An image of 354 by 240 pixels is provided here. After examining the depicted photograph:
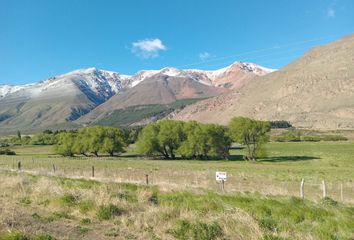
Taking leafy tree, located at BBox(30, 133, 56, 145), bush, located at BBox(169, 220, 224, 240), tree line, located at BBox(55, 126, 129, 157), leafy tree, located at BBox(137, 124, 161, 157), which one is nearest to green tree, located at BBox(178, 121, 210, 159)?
leafy tree, located at BBox(137, 124, 161, 157)

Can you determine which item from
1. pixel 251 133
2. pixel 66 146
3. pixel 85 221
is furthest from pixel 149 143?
pixel 85 221

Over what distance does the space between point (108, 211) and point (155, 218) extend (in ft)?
5.98

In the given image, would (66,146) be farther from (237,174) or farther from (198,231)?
(198,231)

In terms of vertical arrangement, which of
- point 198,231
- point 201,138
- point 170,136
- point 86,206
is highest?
point 170,136

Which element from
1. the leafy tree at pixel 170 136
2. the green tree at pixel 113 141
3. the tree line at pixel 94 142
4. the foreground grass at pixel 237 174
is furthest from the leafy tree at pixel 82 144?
the foreground grass at pixel 237 174

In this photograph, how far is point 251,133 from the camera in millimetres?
84312

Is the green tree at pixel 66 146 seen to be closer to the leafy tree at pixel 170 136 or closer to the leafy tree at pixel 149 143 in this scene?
the leafy tree at pixel 149 143

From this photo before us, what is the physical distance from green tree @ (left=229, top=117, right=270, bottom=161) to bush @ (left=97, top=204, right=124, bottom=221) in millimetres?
71026

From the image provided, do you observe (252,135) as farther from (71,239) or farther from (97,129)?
(71,239)

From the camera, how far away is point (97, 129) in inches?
4006

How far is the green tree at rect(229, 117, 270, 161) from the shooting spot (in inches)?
3302

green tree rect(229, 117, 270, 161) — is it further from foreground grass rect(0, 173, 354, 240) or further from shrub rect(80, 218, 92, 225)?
shrub rect(80, 218, 92, 225)

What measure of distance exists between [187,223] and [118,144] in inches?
3483

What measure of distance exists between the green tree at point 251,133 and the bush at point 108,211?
233 feet
